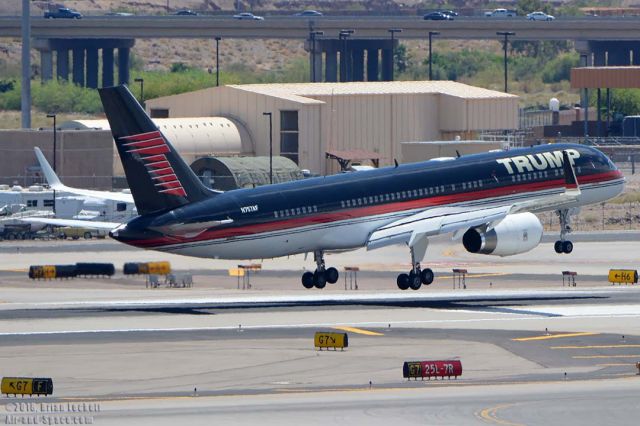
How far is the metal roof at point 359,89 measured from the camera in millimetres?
147375

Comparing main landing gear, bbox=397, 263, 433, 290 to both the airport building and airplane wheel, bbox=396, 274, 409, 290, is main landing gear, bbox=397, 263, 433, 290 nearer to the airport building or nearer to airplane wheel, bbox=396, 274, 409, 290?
airplane wheel, bbox=396, 274, 409, 290

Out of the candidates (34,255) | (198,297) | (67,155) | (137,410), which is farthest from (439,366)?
(67,155)

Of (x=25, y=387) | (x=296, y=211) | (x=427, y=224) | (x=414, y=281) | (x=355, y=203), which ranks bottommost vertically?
(x=25, y=387)

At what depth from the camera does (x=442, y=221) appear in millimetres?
77688

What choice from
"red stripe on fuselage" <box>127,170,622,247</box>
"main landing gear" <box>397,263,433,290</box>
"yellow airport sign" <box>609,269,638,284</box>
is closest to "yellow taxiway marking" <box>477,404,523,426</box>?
"red stripe on fuselage" <box>127,170,622,247</box>

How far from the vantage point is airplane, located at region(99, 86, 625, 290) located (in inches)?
2724

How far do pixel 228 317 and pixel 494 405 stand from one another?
24.7 metres

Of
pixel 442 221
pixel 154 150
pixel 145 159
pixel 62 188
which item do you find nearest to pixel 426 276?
pixel 442 221

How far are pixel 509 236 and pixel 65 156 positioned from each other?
67272 mm

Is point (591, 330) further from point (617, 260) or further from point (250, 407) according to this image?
point (617, 260)

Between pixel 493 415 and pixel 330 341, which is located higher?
pixel 330 341

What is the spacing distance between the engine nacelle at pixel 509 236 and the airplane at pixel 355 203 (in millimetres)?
47

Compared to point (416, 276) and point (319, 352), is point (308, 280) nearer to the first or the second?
point (416, 276)

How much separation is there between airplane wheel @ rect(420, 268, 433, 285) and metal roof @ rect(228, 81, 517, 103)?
6597 centimetres
